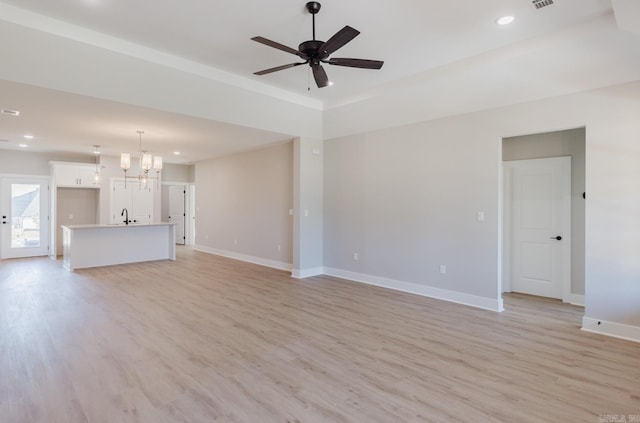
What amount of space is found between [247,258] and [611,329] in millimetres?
6684

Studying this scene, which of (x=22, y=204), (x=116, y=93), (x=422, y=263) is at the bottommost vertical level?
(x=422, y=263)

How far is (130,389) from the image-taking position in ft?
8.00

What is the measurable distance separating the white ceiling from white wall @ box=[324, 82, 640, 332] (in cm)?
91

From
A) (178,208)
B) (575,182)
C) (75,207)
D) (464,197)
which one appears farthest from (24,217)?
(575,182)

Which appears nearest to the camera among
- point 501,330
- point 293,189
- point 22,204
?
point 501,330

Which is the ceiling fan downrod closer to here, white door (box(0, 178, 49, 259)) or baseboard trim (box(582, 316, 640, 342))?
baseboard trim (box(582, 316, 640, 342))

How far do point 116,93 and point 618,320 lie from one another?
6.23 m

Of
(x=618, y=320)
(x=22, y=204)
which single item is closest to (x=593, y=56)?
(x=618, y=320)

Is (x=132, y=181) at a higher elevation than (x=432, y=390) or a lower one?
higher

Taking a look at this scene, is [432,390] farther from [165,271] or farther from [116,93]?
[165,271]

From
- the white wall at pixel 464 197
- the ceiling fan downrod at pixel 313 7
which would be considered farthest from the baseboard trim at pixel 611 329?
the ceiling fan downrod at pixel 313 7

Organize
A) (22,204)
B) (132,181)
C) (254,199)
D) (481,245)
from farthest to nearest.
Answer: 1. (132,181)
2. (22,204)
3. (254,199)
4. (481,245)

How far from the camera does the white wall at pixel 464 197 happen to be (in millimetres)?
3480

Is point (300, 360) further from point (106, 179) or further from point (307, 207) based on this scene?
point (106, 179)
